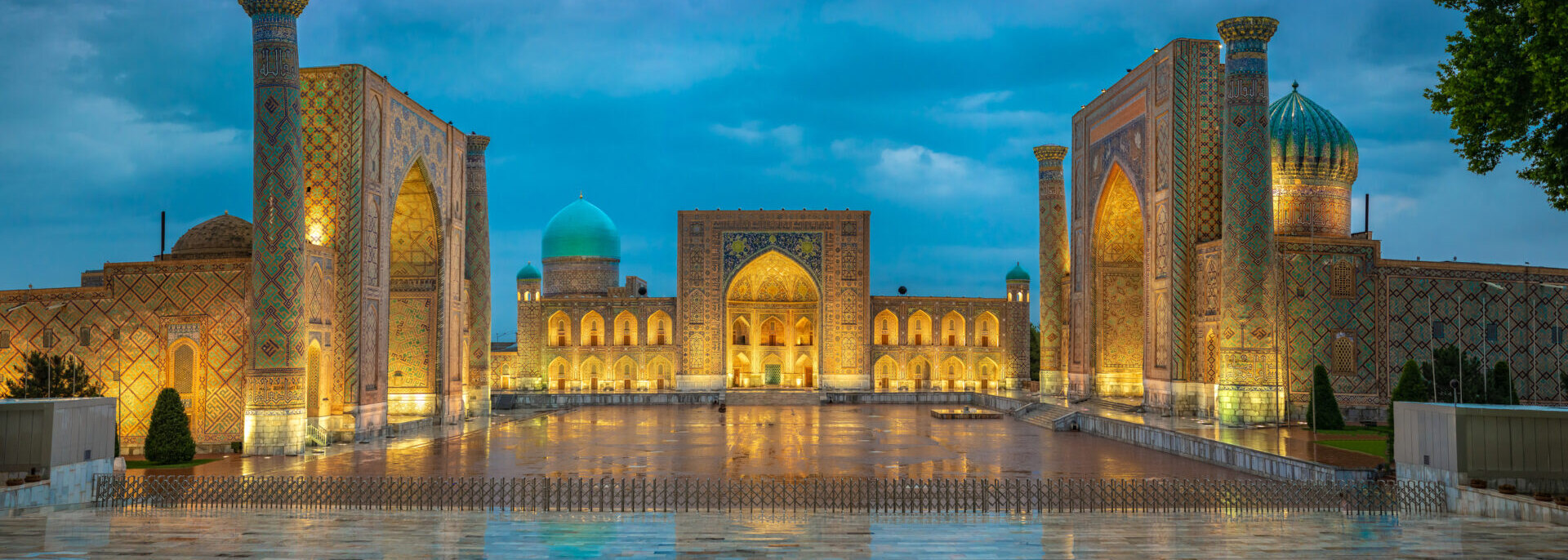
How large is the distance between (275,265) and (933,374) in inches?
1058

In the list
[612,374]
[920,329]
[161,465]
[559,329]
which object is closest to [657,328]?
[612,374]

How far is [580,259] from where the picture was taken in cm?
4469

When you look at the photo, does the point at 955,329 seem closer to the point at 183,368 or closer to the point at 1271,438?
the point at 1271,438

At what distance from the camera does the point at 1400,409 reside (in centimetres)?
1129

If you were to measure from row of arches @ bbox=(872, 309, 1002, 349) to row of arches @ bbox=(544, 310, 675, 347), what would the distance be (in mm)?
7427

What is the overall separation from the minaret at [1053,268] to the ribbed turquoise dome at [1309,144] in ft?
21.4

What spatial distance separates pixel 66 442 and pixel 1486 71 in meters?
13.1

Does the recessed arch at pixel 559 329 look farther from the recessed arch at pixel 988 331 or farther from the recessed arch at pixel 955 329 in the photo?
the recessed arch at pixel 988 331

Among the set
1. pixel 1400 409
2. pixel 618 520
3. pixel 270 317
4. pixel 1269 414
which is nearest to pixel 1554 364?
pixel 1269 414

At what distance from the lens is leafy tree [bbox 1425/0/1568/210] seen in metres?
8.84

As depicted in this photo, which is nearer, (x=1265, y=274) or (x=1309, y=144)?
→ (x=1265, y=274)

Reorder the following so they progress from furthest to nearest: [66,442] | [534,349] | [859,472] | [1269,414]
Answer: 1. [534,349]
2. [1269,414]
3. [859,472]
4. [66,442]

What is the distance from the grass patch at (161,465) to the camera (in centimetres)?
1514

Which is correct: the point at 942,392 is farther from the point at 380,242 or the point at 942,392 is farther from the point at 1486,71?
the point at 1486,71
